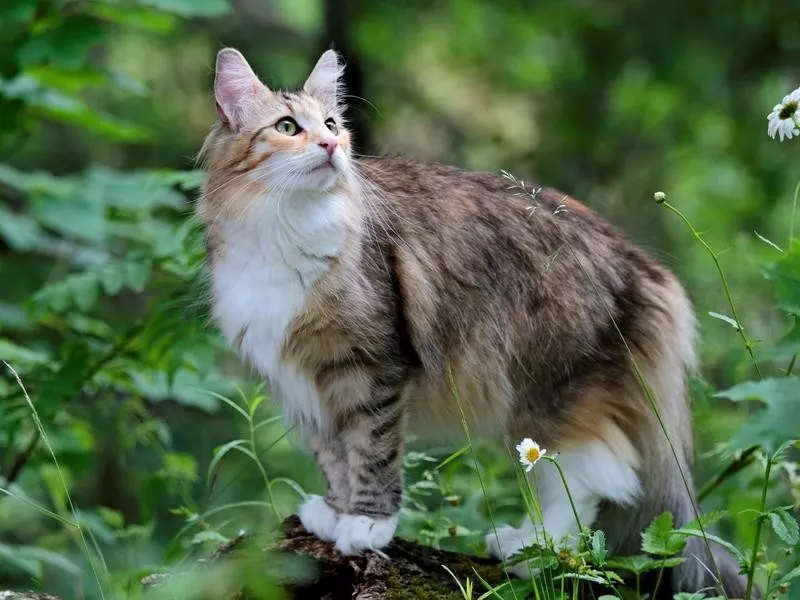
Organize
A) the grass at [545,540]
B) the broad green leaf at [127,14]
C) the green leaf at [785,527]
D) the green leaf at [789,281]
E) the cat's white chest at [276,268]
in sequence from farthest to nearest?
the broad green leaf at [127,14], the cat's white chest at [276,268], the grass at [545,540], the green leaf at [785,527], the green leaf at [789,281]

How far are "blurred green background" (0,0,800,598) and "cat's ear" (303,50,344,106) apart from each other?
51cm

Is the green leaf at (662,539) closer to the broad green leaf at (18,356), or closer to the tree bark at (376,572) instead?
the tree bark at (376,572)

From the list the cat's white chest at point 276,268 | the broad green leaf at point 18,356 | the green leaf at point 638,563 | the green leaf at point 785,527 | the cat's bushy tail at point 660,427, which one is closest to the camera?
the green leaf at point 785,527

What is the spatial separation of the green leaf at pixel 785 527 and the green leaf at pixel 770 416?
60 cm

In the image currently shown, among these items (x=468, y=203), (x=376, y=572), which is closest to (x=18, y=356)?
(x=376, y=572)

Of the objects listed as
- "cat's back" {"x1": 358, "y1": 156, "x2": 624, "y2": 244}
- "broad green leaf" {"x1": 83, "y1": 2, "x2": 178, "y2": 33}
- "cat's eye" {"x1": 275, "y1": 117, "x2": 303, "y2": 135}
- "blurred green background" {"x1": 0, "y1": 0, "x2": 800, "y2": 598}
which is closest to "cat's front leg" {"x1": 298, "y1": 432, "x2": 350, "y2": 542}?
"blurred green background" {"x1": 0, "y1": 0, "x2": 800, "y2": 598}

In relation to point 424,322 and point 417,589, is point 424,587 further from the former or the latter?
point 424,322

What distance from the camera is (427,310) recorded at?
3273 millimetres

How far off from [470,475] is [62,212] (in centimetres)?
209

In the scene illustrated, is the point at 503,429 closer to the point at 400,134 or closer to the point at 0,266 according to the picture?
the point at 0,266

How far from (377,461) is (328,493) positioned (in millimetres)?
264

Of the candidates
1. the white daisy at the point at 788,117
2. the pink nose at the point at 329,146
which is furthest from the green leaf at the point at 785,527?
the pink nose at the point at 329,146

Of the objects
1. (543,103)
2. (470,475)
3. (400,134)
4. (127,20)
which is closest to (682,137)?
(543,103)

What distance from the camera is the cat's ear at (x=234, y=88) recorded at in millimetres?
3211
